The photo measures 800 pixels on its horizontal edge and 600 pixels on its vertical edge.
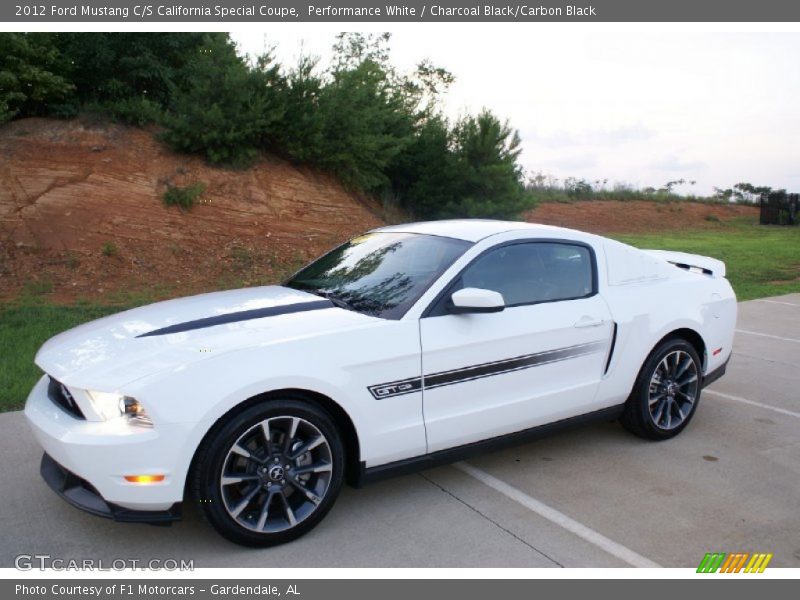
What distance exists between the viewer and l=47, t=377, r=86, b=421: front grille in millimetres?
3507

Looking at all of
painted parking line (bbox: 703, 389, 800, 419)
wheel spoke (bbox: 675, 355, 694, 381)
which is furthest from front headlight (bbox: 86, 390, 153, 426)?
painted parking line (bbox: 703, 389, 800, 419)

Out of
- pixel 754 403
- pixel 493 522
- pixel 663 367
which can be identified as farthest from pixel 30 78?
pixel 754 403

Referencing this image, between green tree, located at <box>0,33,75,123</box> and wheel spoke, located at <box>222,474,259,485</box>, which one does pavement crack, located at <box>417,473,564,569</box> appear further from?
green tree, located at <box>0,33,75,123</box>

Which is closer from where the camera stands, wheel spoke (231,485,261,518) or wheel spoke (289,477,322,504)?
wheel spoke (231,485,261,518)

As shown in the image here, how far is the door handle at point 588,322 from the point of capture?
4590 millimetres

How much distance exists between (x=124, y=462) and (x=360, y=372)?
1213 mm

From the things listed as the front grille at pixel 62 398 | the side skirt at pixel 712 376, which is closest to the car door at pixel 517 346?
the side skirt at pixel 712 376

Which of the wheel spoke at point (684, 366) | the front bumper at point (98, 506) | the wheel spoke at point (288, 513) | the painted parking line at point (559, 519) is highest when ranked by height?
the wheel spoke at point (684, 366)

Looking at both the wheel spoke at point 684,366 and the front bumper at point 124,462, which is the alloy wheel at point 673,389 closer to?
the wheel spoke at point 684,366

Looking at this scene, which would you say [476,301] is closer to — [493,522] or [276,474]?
[493,522]

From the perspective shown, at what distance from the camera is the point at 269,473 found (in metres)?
3.54

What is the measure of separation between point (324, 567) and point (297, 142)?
1111 cm
